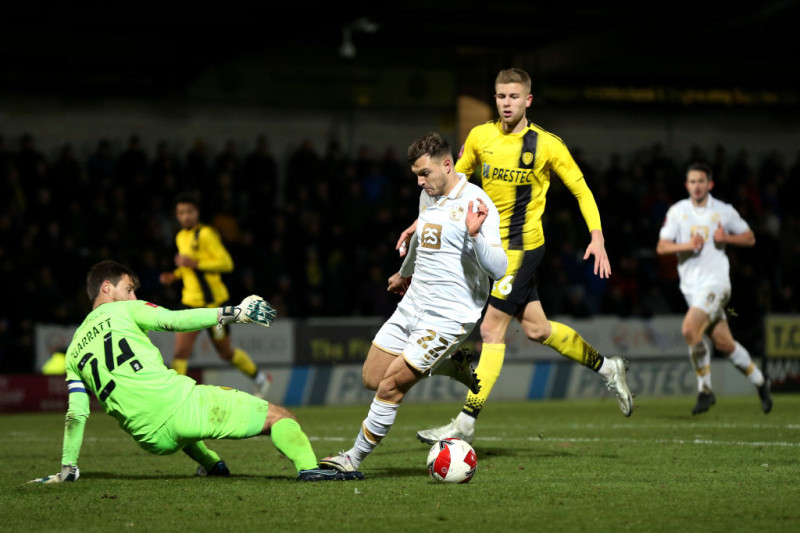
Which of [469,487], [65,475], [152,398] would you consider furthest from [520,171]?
[65,475]

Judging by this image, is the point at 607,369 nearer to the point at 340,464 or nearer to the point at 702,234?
the point at 340,464

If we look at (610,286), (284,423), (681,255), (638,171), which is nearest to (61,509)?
(284,423)

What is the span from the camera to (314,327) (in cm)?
1577

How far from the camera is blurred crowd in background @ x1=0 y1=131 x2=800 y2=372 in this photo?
52.3 ft

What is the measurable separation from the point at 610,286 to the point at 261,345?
6647 millimetres

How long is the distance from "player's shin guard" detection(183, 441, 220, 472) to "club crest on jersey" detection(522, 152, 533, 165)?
2899 millimetres

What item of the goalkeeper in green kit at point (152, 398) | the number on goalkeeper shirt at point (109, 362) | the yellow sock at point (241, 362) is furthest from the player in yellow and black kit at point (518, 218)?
the yellow sock at point (241, 362)

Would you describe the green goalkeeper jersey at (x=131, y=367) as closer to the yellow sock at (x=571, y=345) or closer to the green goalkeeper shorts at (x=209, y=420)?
the green goalkeeper shorts at (x=209, y=420)

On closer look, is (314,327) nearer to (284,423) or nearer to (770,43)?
(284,423)

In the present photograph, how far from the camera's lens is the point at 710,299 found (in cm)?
1062

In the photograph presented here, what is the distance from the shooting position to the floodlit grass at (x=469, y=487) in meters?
5.10

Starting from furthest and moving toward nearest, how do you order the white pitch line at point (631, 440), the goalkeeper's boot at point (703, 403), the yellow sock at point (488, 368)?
the goalkeeper's boot at point (703, 403), the white pitch line at point (631, 440), the yellow sock at point (488, 368)

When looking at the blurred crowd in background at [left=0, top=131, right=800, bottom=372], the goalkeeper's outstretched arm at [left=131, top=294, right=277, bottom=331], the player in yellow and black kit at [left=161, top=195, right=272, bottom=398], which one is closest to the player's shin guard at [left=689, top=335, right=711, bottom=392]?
the player in yellow and black kit at [left=161, top=195, right=272, bottom=398]

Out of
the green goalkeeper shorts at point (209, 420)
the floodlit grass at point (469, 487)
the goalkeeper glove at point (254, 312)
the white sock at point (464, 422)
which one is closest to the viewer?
the floodlit grass at point (469, 487)
